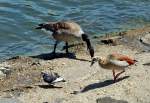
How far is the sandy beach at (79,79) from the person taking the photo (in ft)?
33.4

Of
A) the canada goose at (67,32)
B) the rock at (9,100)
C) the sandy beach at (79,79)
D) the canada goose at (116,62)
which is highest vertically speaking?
the canada goose at (116,62)

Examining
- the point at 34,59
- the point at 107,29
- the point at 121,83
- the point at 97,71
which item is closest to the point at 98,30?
the point at 107,29

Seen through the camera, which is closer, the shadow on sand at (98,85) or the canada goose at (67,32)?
the shadow on sand at (98,85)

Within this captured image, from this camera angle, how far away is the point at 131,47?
1452cm

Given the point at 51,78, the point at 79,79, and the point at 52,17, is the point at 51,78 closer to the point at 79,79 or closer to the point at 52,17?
the point at 79,79

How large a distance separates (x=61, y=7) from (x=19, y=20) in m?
2.21

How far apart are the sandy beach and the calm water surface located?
203cm

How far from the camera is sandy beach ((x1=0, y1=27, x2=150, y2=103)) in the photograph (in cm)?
1019

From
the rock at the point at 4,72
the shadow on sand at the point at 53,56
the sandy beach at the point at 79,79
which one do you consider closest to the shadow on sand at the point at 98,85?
the sandy beach at the point at 79,79

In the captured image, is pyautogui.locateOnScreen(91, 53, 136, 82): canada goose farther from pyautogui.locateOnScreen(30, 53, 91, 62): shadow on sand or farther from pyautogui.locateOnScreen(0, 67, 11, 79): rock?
pyautogui.locateOnScreen(30, 53, 91, 62): shadow on sand

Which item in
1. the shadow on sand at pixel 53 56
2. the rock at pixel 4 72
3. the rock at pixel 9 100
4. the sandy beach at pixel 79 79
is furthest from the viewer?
the shadow on sand at pixel 53 56

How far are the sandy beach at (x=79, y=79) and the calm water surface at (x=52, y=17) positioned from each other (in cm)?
203

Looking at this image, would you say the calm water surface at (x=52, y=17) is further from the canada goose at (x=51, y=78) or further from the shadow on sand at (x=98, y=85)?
the shadow on sand at (x=98, y=85)

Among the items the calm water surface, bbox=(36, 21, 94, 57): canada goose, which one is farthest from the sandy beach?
the calm water surface
